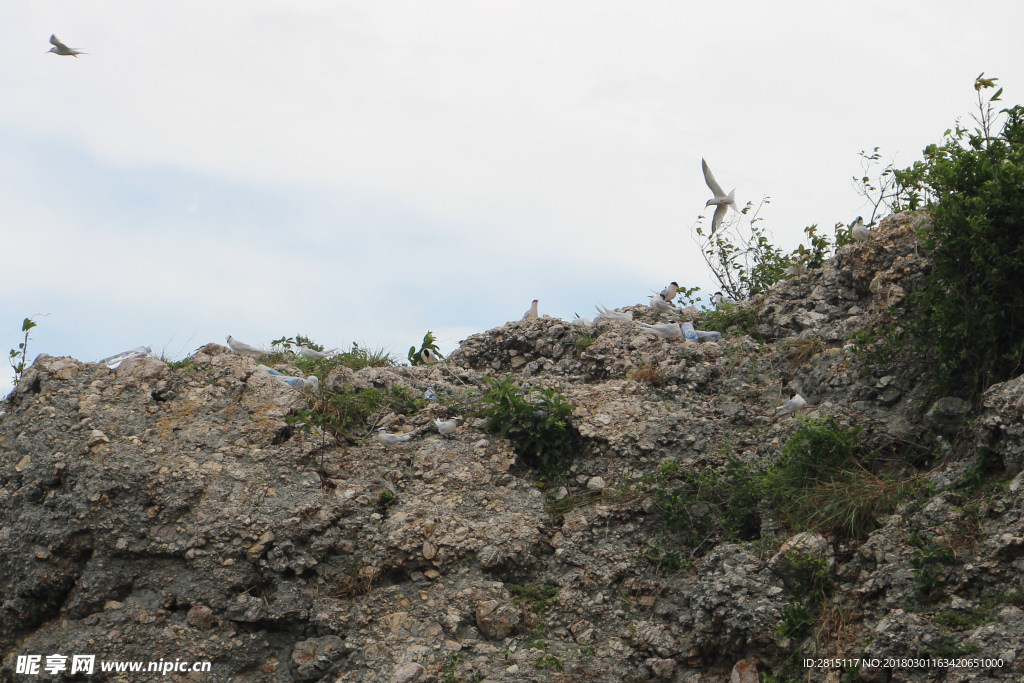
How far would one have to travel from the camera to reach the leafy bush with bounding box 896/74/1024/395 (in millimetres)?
5477

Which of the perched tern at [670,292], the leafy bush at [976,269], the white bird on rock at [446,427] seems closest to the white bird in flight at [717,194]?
the perched tern at [670,292]

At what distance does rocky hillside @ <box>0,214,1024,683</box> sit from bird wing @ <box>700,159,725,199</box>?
2.22 m

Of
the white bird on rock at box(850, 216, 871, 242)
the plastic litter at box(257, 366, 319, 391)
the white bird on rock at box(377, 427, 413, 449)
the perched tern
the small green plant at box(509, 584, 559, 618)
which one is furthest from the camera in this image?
the perched tern

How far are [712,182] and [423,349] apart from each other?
12.6ft

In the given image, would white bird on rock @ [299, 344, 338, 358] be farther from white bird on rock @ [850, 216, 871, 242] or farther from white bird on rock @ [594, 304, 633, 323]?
white bird on rock @ [850, 216, 871, 242]

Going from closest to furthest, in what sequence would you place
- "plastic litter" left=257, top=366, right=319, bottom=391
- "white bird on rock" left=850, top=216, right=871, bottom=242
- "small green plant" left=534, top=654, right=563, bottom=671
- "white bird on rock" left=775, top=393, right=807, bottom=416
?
"small green plant" left=534, top=654, right=563, bottom=671, "white bird on rock" left=775, top=393, right=807, bottom=416, "plastic litter" left=257, top=366, right=319, bottom=391, "white bird on rock" left=850, top=216, right=871, bottom=242

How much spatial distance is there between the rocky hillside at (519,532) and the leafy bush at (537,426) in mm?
93

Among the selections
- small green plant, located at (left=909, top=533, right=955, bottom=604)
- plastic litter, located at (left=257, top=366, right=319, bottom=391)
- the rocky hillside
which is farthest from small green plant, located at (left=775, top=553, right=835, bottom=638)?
plastic litter, located at (left=257, top=366, right=319, bottom=391)

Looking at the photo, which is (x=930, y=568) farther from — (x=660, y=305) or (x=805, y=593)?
(x=660, y=305)

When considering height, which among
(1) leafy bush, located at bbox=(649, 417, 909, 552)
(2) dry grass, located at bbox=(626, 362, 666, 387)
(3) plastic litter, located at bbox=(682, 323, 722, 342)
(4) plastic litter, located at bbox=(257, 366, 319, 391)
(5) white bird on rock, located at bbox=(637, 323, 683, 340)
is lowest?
(1) leafy bush, located at bbox=(649, 417, 909, 552)

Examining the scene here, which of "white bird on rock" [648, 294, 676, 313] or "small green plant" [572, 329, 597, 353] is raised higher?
"white bird on rock" [648, 294, 676, 313]

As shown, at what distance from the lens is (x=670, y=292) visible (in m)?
9.79

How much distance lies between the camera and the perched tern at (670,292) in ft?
32.1

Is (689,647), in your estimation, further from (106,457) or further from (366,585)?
(106,457)
